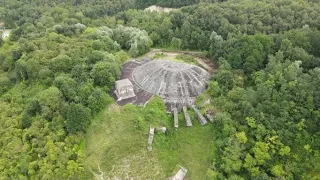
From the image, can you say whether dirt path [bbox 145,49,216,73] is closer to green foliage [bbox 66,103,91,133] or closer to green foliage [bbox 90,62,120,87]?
green foliage [bbox 90,62,120,87]

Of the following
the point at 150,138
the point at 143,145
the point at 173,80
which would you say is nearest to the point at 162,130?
the point at 150,138

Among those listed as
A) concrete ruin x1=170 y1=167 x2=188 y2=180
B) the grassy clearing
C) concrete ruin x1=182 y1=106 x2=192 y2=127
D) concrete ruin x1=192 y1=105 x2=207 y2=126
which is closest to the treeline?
the grassy clearing

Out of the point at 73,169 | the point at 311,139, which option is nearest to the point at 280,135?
the point at 311,139

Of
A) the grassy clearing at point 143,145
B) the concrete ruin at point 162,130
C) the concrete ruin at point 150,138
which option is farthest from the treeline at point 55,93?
the concrete ruin at point 162,130

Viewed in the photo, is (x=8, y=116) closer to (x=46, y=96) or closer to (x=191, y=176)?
(x=46, y=96)

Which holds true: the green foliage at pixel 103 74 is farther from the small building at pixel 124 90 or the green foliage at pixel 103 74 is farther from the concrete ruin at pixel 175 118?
the concrete ruin at pixel 175 118

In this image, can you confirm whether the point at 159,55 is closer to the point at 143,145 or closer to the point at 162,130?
the point at 162,130
